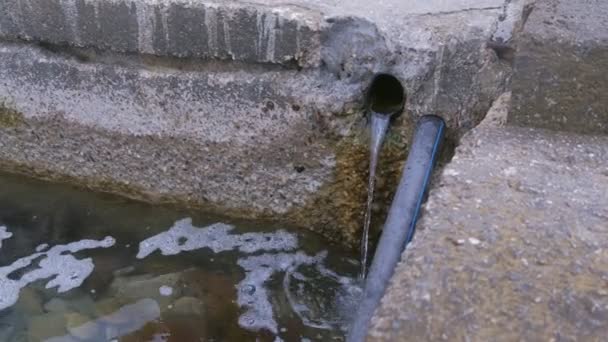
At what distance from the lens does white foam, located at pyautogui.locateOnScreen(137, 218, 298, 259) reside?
7.18 feet

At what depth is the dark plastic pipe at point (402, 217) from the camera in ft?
4.45

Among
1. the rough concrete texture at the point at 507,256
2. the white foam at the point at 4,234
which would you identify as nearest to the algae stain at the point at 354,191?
the rough concrete texture at the point at 507,256

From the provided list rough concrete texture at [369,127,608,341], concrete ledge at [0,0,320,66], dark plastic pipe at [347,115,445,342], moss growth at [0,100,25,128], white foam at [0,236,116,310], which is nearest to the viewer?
rough concrete texture at [369,127,608,341]

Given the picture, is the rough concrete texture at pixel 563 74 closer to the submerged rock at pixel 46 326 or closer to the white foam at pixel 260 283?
the white foam at pixel 260 283

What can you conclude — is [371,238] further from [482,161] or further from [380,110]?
[482,161]

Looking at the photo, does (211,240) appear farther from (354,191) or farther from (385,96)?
(385,96)

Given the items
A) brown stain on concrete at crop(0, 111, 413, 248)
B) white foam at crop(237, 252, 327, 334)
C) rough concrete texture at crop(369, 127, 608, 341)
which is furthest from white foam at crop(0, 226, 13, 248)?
rough concrete texture at crop(369, 127, 608, 341)

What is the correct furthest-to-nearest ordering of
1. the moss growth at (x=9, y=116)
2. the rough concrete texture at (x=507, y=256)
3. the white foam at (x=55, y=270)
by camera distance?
the moss growth at (x=9, y=116) < the white foam at (x=55, y=270) < the rough concrete texture at (x=507, y=256)

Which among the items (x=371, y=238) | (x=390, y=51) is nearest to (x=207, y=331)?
(x=371, y=238)

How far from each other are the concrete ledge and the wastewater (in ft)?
1.67

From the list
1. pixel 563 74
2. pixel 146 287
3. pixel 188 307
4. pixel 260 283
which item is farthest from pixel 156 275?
pixel 563 74

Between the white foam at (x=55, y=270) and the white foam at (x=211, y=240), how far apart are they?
0.47 feet

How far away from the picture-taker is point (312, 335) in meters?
1.89

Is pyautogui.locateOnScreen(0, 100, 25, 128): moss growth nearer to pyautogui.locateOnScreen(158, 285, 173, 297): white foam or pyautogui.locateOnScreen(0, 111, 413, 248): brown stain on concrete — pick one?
pyautogui.locateOnScreen(0, 111, 413, 248): brown stain on concrete
